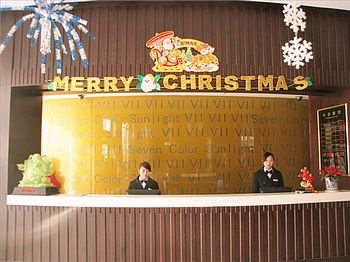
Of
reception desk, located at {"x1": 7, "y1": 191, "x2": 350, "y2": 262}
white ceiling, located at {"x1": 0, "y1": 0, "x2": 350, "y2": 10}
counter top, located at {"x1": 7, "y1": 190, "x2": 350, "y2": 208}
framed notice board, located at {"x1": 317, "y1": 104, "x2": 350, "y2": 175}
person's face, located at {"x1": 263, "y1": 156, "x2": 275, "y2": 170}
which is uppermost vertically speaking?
white ceiling, located at {"x1": 0, "y1": 0, "x2": 350, "y2": 10}

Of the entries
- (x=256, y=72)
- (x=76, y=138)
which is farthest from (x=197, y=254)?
(x=76, y=138)

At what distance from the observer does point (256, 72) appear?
401 centimetres

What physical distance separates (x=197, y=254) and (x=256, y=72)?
8.08 feet

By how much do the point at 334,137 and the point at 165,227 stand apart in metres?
2.95

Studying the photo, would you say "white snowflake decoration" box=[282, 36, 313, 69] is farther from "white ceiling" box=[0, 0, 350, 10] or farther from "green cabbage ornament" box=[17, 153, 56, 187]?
"green cabbage ornament" box=[17, 153, 56, 187]

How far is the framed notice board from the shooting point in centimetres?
439

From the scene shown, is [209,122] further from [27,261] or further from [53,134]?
[27,261]

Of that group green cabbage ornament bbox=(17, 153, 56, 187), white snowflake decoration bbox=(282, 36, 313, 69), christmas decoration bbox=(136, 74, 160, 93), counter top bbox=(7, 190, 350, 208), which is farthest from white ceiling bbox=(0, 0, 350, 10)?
counter top bbox=(7, 190, 350, 208)

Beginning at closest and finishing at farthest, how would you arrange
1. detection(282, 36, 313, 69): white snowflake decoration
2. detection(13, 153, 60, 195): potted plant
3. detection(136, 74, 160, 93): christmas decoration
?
1. detection(282, 36, 313, 69): white snowflake decoration
2. detection(13, 153, 60, 195): potted plant
3. detection(136, 74, 160, 93): christmas decoration

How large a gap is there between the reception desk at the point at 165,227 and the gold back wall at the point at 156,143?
1.32 meters

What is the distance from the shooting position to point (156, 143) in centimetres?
508

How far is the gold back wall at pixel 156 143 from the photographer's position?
5055mm

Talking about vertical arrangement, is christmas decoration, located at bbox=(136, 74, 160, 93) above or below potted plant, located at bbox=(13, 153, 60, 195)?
above

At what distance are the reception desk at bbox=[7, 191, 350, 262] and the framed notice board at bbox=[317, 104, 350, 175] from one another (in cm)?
88
